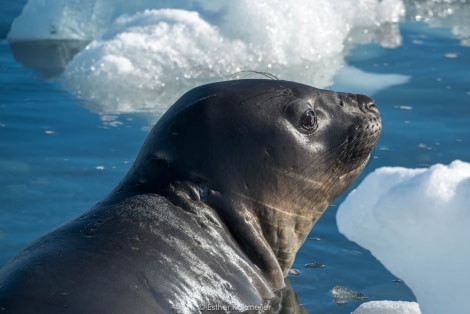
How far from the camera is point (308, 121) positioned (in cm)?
430

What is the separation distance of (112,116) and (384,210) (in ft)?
11.5

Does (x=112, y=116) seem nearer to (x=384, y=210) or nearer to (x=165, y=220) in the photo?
(x=384, y=210)

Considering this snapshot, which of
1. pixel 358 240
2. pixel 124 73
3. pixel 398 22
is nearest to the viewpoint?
pixel 358 240

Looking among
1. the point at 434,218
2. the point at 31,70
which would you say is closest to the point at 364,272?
the point at 434,218

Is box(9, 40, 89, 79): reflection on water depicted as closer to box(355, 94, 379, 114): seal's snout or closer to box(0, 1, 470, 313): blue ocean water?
box(0, 1, 470, 313): blue ocean water

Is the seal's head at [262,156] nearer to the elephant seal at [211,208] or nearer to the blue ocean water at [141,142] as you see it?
the elephant seal at [211,208]

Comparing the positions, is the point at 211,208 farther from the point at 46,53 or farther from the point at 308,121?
the point at 46,53

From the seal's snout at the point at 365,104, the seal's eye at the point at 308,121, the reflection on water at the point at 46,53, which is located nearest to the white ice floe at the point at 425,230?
the seal's snout at the point at 365,104

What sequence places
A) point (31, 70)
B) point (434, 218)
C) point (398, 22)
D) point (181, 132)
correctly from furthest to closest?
point (398, 22), point (31, 70), point (434, 218), point (181, 132)

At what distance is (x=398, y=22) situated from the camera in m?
10.9

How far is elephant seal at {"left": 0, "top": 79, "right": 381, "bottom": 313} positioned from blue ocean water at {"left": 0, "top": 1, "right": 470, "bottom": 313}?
2.40 ft

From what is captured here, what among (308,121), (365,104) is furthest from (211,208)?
(365,104)

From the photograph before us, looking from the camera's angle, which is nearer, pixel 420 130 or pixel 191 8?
pixel 420 130

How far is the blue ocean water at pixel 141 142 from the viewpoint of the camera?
536 cm
